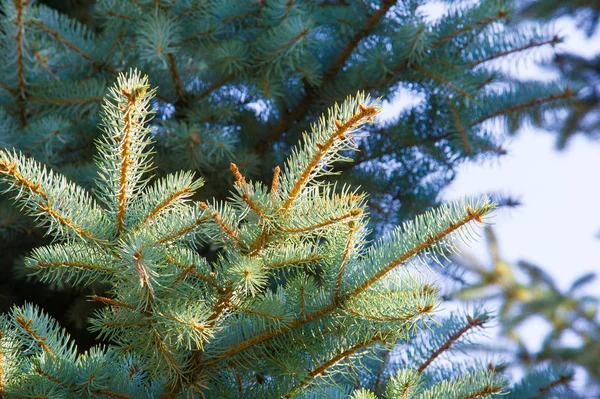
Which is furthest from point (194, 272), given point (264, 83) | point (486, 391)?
point (264, 83)

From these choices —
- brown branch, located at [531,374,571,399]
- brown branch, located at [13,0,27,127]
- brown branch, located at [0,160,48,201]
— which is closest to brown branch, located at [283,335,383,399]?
brown branch, located at [0,160,48,201]

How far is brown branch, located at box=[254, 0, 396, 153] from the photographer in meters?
1.48

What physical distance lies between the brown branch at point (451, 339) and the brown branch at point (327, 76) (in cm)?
71

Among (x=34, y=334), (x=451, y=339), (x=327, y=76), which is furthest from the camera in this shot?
(x=327, y=76)

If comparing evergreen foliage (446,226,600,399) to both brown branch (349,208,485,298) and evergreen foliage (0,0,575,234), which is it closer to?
evergreen foliage (0,0,575,234)

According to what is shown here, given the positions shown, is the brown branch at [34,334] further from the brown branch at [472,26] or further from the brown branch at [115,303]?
the brown branch at [472,26]

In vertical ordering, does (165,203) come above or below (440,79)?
below

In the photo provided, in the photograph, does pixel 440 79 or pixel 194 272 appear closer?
pixel 194 272

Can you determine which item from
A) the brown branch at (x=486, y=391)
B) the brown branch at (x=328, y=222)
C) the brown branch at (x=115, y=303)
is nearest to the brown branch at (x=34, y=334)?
the brown branch at (x=115, y=303)

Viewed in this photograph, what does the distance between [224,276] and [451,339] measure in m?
0.49

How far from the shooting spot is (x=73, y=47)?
144cm

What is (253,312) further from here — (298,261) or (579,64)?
(579,64)

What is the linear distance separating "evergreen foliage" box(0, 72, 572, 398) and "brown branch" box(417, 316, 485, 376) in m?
0.23

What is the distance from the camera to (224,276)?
767 millimetres
